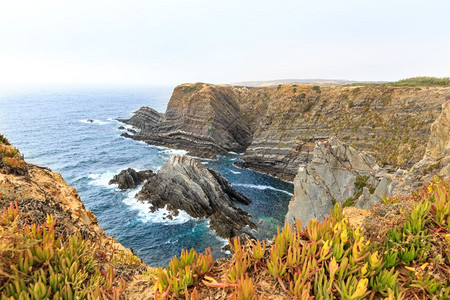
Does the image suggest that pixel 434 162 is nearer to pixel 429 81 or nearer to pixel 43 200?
pixel 43 200

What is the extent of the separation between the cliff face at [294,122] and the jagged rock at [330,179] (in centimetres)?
2188

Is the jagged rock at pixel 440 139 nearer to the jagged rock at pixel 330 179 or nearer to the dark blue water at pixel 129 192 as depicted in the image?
the jagged rock at pixel 330 179

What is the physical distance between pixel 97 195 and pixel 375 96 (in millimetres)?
59829

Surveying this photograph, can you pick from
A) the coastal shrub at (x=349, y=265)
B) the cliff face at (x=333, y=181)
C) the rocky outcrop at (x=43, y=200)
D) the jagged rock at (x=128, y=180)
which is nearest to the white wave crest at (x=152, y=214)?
the jagged rock at (x=128, y=180)

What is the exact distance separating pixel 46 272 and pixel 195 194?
33238mm

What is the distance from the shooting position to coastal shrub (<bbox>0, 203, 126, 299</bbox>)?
11.7 feet

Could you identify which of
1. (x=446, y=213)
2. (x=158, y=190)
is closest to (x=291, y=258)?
(x=446, y=213)

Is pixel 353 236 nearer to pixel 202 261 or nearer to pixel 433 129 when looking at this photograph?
pixel 202 261

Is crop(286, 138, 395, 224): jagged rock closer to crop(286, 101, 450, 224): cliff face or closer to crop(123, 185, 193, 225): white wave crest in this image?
crop(286, 101, 450, 224): cliff face

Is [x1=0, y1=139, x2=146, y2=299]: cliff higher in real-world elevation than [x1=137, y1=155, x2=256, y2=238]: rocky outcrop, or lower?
higher

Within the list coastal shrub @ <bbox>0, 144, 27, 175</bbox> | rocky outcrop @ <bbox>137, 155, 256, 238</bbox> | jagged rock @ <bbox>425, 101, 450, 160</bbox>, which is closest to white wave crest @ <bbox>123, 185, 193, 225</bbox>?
rocky outcrop @ <bbox>137, 155, 256, 238</bbox>

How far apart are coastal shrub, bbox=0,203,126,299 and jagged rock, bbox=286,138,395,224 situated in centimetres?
2343

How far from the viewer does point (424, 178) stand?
1413 centimetres

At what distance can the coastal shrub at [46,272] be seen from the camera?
357 centimetres
